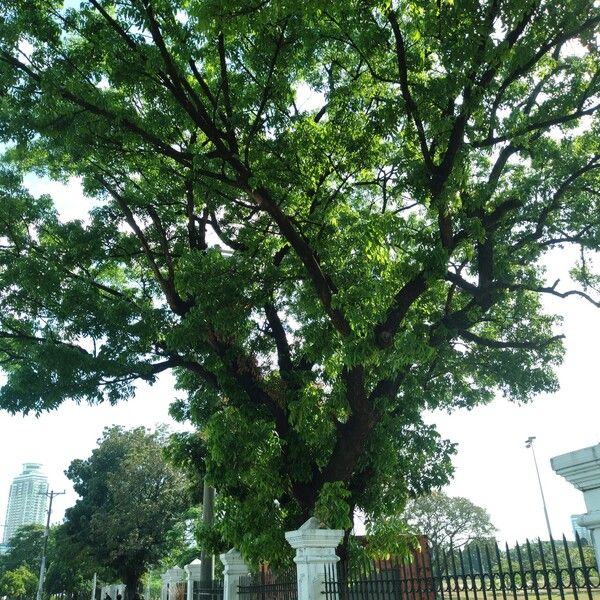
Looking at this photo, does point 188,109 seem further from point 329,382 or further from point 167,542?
point 167,542

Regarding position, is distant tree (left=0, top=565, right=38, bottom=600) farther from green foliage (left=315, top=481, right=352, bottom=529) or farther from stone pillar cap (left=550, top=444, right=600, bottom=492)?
stone pillar cap (left=550, top=444, right=600, bottom=492)

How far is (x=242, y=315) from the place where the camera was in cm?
914

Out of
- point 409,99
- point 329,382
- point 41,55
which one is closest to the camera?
point 409,99

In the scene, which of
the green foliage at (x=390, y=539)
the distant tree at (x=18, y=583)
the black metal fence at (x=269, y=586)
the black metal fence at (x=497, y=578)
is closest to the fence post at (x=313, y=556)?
the black metal fence at (x=497, y=578)

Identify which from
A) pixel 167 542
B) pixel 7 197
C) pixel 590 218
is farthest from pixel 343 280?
pixel 167 542

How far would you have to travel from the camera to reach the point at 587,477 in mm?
3475

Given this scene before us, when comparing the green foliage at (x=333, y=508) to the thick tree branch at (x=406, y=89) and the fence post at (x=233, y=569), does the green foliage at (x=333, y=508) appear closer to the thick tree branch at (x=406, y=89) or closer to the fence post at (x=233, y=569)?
the fence post at (x=233, y=569)

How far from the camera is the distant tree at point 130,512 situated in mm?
26203

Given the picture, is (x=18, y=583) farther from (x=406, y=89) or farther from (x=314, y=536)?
(x=406, y=89)

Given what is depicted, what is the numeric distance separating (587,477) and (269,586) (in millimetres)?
6002

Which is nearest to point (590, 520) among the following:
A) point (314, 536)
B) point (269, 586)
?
point (314, 536)

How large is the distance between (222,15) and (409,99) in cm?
233

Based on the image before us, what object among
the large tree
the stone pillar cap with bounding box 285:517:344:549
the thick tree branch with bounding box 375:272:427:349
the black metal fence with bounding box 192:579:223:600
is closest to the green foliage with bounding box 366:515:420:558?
the large tree

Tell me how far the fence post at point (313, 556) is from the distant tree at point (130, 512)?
63.6 ft
